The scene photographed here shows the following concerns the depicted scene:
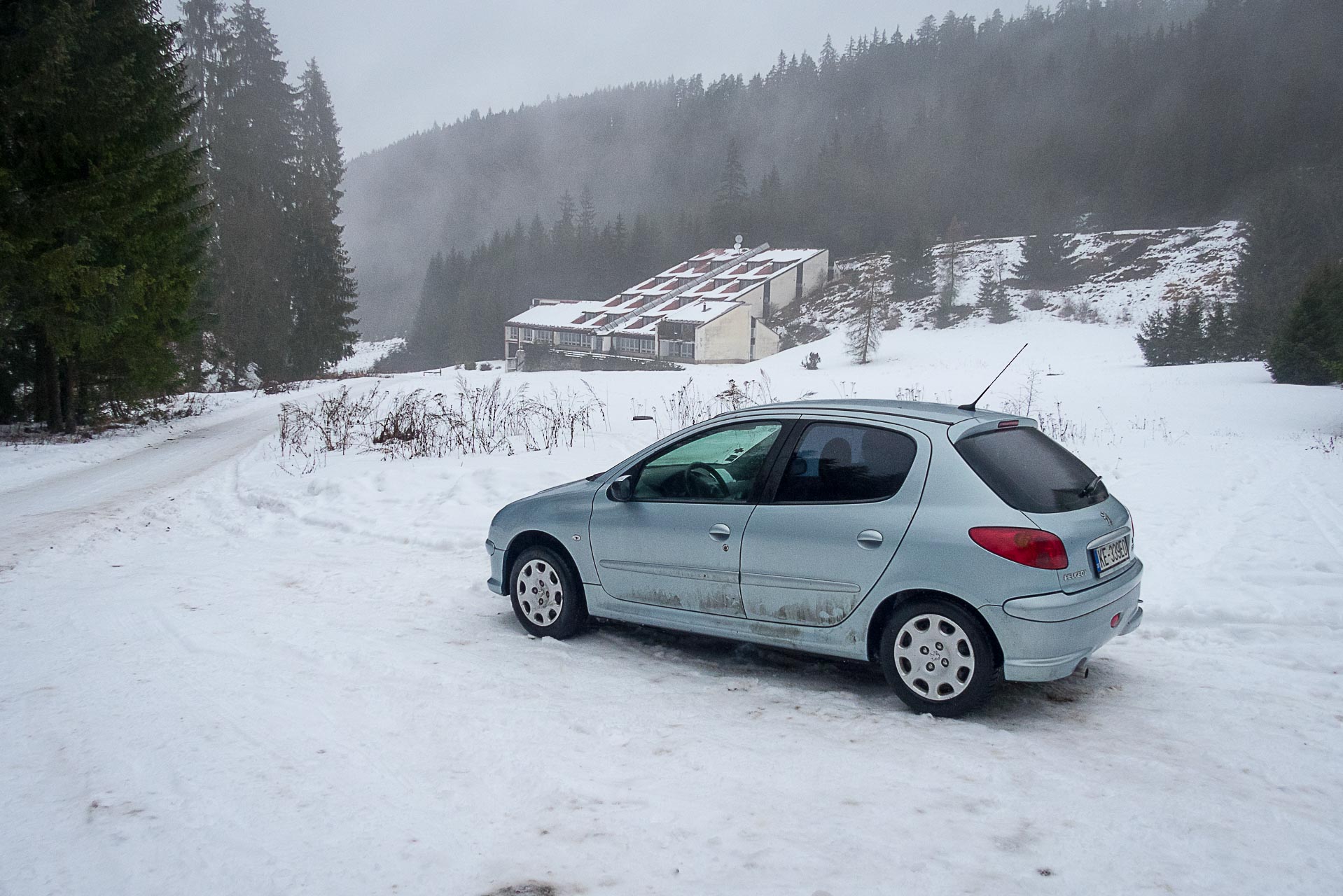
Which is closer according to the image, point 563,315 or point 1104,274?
point 1104,274

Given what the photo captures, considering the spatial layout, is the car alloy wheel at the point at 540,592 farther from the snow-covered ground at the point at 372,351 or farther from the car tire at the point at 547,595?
the snow-covered ground at the point at 372,351

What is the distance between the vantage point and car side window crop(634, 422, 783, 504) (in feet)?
16.9

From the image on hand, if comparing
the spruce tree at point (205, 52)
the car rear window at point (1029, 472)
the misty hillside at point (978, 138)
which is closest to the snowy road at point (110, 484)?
the car rear window at point (1029, 472)

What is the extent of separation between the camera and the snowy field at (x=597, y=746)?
9.95 feet

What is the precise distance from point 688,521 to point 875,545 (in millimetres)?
1229

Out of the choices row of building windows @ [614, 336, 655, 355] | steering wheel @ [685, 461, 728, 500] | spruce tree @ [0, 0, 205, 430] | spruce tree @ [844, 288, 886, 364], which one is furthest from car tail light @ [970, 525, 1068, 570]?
row of building windows @ [614, 336, 655, 355]

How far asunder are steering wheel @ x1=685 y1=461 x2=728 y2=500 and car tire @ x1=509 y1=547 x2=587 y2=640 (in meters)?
1.12

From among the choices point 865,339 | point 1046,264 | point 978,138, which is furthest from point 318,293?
point 978,138

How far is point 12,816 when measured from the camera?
330 cm

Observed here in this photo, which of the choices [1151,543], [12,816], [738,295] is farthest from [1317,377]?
[738,295]

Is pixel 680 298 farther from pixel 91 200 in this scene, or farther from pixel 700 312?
pixel 91 200

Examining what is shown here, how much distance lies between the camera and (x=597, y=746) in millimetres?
4051

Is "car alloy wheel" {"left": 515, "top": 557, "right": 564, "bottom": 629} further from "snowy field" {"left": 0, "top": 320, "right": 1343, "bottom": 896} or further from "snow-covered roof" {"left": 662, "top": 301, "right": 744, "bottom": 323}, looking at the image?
"snow-covered roof" {"left": 662, "top": 301, "right": 744, "bottom": 323}

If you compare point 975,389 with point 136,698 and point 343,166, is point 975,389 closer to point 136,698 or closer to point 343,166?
point 136,698
